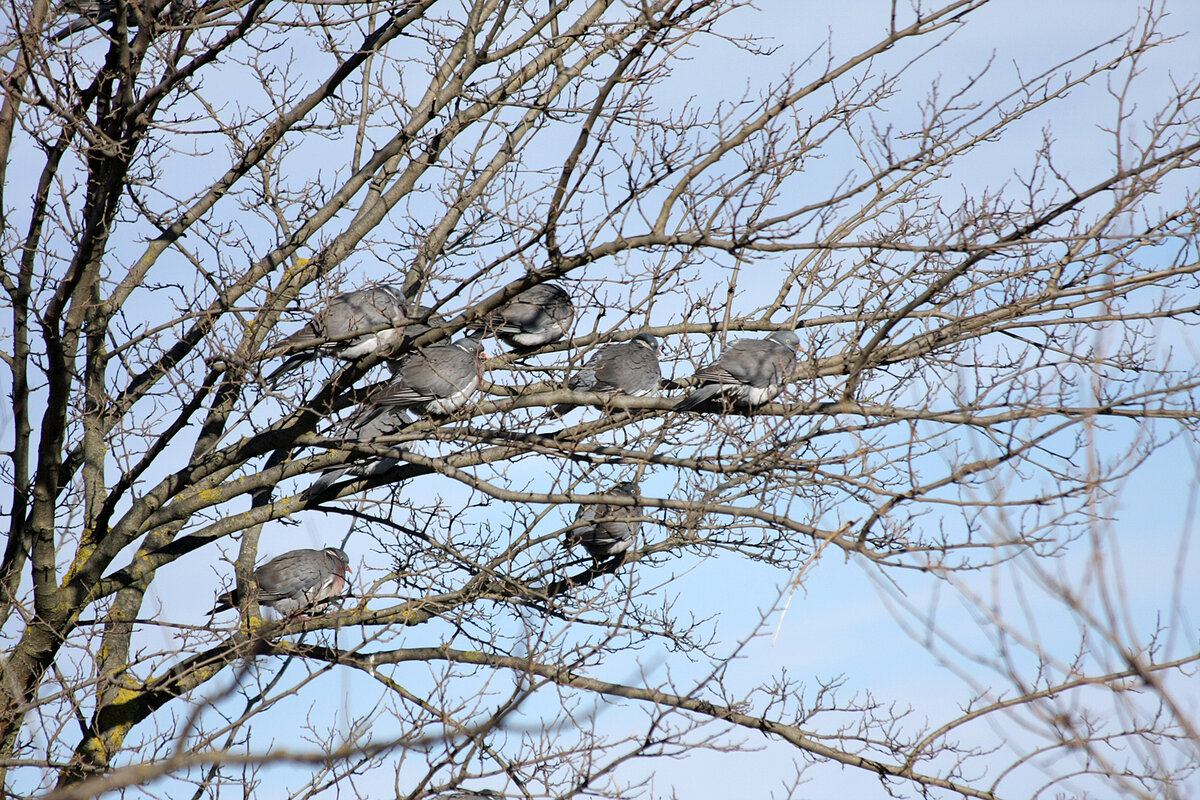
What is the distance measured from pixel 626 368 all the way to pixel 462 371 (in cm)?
112

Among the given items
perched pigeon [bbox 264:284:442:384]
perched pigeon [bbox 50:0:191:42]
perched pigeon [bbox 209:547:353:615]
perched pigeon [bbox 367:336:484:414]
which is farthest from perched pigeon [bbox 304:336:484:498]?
perched pigeon [bbox 50:0:191:42]

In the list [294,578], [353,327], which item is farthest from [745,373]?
[294,578]

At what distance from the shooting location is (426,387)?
6.58 meters

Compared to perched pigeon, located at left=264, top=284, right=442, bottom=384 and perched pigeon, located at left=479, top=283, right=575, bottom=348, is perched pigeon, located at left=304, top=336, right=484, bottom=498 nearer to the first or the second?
perched pigeon, located at left=264, top=284, right=442, bottom=384

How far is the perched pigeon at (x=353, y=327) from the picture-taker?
223 inches

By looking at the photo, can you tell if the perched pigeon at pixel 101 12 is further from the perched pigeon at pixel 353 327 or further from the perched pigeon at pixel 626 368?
the perched pigeon at pixel 626 368

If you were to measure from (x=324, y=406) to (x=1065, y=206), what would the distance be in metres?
4.07

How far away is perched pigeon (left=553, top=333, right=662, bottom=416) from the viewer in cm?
704

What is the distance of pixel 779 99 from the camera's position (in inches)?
226

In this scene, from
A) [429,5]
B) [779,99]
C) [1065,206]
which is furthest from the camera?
[429,5]

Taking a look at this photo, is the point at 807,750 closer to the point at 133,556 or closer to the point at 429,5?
the point at 133,556

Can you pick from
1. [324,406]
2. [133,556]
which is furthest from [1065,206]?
[133,556]

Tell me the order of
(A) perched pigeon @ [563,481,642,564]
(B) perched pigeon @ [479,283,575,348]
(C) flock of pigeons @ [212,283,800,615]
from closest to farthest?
1. (C) flock of pigeons @ [212,283,800,615]
2. (A) perched pigeon @ [563,481,642,564]
3. (B) perched pigeon @ [479,283,575,348]

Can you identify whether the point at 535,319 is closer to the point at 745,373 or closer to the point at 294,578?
the point at 745,373
